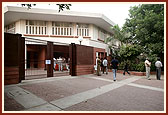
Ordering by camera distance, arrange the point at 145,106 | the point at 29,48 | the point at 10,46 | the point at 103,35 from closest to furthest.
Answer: the point at 145,106 < the point at 10,46 < the point at 29,48 < the point at 103,35

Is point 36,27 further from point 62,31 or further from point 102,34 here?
point 102,34

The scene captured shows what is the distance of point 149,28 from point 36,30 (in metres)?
13.7

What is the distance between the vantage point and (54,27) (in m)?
15.9

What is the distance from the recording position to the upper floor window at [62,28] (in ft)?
52.5

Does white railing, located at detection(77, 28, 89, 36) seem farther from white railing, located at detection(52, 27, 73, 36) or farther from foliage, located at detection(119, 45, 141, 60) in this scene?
foliage, located at detection(119, 45, 141, 60)

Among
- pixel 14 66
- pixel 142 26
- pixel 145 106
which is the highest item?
pixel 142 26

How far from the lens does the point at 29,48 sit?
15.6 metres

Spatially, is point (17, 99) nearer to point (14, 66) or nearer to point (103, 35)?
point (14, 66)

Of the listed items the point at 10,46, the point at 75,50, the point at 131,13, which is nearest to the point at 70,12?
the point at 75,50

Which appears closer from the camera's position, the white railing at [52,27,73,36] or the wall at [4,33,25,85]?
the wall at [4,33,25,85]

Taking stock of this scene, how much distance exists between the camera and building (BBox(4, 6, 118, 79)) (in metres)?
13.7

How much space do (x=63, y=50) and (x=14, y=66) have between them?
975cm

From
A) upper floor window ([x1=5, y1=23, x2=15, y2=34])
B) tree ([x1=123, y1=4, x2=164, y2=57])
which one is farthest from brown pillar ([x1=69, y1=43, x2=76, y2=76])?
upper floor window ([x1=5, y1=23, x2=15, y2=34])

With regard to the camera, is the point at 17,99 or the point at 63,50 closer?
the point at 17,99
